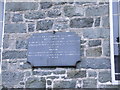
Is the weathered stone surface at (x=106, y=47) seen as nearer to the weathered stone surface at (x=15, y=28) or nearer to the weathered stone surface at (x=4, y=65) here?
the weathered stone surface at (x=15, y=28)

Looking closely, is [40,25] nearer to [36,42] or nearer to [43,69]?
[36,42]

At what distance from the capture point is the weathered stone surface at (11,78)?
605cm

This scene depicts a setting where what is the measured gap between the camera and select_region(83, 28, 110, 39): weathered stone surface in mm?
6164

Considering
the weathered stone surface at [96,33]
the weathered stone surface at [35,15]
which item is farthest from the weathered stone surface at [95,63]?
the weathered stone surface at [35,15]

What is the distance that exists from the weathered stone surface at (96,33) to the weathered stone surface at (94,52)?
0.22 metres

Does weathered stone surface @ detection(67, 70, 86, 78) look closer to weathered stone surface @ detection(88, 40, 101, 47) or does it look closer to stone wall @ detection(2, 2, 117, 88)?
stone wall @ detection(2, 2, 117, 88)

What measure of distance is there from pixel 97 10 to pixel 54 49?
1.05 m

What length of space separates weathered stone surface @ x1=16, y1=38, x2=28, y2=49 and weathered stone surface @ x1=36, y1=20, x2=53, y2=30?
0.33 metres

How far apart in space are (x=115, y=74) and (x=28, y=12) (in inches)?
75.4

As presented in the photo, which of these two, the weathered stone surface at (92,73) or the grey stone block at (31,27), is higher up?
the grey stone block at (31,27)

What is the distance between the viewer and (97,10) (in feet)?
20.8

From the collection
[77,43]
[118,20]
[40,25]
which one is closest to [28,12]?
[40,25]

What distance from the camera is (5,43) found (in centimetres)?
633

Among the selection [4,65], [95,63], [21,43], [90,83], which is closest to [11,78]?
[4,65]
